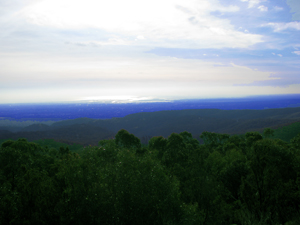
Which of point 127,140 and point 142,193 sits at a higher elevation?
point 142,193

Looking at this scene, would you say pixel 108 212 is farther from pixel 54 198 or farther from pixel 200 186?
pixel 200 186

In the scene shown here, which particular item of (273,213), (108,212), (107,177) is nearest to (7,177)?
(107,177)

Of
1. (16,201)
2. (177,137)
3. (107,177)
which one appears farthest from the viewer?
(177,137)

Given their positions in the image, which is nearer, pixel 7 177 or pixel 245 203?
pixel 245 203

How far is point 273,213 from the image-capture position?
20.0 m

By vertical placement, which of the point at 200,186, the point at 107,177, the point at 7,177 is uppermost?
the point at 107,177

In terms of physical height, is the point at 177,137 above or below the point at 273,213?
above

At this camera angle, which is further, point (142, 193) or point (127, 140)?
point (127, 140)

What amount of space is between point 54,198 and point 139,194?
23.5 ft

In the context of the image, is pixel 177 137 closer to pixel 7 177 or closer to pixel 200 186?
pixel 200 186

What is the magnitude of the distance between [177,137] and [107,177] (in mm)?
27496

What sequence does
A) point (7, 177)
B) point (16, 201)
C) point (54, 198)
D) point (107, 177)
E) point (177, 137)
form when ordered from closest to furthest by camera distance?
point (16, 201)
point (54, 198)
point (107, 177)
point (7, 177)
point (177, 137)

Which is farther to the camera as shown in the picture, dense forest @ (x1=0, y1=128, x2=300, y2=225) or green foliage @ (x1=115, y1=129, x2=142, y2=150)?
green foliage @ (x1=115, y1=129, x2=142, y2=150)

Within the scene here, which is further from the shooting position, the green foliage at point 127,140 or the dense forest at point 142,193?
the green foliage at point 127,140
